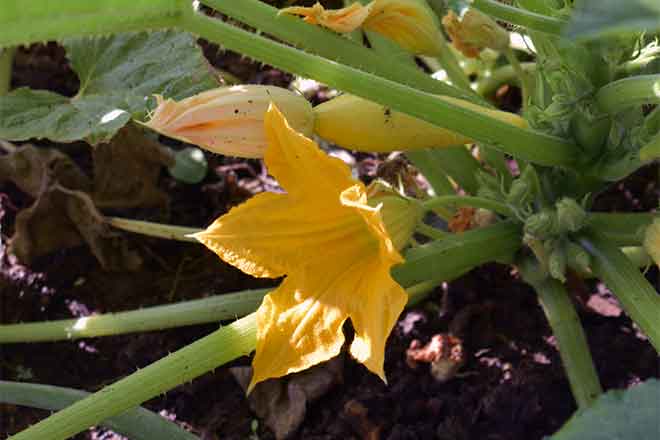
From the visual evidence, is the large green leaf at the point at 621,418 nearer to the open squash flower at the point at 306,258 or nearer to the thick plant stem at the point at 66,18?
the open squash flower at the point at 306,258

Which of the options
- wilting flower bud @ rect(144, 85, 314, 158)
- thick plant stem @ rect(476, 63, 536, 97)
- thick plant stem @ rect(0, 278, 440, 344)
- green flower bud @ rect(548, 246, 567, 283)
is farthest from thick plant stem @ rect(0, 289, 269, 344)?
thick plant stem @ rect(476, 63, 536, 97)

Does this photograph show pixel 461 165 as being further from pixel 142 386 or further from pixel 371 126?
pixel 142 386

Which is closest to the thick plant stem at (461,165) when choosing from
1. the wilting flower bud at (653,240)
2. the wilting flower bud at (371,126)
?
the wilting flower bud at (371,126)

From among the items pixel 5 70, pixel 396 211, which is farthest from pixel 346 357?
pixel 5 70

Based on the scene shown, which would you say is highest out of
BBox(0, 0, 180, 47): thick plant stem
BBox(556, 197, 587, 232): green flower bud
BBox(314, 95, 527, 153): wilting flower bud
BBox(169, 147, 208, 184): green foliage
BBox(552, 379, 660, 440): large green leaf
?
BBox(0, 0, 180, 47): thick plant stem

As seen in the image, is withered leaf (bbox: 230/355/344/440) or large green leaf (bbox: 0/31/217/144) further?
withered leaf (bbox: 230/355/344/440)

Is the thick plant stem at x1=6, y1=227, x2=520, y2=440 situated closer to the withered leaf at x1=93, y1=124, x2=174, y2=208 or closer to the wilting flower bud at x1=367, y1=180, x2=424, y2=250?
the wilting flower bud at x1=367, y1=180, x2=424, y2=250
